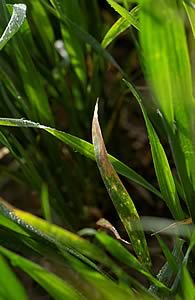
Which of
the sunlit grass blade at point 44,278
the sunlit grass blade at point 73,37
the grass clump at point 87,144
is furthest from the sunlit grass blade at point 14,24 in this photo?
the sunlit grass blade at point 44,278

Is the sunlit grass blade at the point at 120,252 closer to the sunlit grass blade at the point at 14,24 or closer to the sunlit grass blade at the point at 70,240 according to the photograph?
the sunlit grass blade at the point at 70,240

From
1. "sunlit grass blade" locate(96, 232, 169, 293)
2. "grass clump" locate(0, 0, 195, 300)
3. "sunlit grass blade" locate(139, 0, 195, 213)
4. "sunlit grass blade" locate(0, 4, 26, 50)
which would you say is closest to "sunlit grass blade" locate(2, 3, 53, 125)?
"grass clump" locate(0, 0, 195, 300)

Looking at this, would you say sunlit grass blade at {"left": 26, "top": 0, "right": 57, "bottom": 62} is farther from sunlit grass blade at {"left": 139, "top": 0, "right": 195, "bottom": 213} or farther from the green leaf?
the green leaf

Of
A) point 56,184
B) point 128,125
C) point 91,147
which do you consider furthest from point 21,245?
point 128,125

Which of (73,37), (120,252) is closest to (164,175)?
(120,252)

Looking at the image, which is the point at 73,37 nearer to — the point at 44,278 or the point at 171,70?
the point at 171,70
